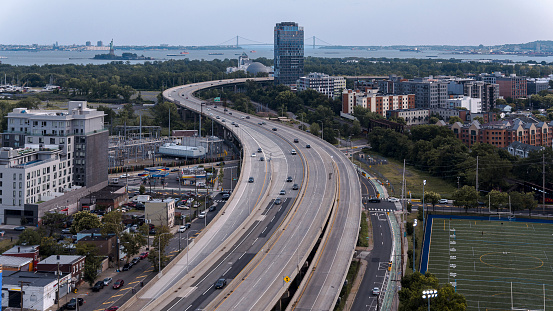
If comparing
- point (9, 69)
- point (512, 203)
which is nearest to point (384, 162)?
point (512, 203)

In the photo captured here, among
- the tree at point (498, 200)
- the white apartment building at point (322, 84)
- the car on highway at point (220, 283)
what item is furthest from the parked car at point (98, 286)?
the white apartment building at point (322, 84)

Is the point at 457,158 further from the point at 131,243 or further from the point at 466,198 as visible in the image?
the point at 131,243

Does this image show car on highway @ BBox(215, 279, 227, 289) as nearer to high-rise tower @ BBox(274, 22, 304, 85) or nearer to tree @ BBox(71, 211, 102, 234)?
tree @ BBox(71, 211, 102, 234)

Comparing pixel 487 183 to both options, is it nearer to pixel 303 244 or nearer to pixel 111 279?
pixel 303 244

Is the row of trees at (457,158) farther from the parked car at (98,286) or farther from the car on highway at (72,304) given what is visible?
the car on highway at (72,304)

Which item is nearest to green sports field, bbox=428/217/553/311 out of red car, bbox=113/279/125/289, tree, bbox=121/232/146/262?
tree, bbox=121/232/146/262
